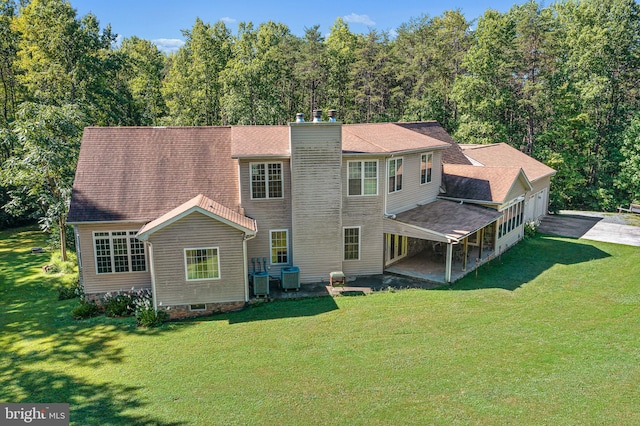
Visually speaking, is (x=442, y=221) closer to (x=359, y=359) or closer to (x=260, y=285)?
(x=260, y=285)

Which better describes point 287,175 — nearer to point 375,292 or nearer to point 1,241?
point 375,292

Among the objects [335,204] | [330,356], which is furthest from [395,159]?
[330,356]

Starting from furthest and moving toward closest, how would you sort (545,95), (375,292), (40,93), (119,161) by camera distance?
(545,95) < (40,93) < (119,161) < (375,292)

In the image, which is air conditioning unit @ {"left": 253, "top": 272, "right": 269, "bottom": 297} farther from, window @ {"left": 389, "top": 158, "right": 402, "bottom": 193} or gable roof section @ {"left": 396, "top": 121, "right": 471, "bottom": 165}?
gable roof section @ {"left": 396, "top": 121, "right": 471, "bottom": 165}

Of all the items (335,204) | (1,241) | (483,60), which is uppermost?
(483,60)

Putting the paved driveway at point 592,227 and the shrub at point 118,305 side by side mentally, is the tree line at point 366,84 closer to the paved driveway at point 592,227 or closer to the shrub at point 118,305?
the paved driveway at point 592,227

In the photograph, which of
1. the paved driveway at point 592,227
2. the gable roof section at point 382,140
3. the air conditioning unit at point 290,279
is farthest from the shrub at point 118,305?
the paved driveway at point 592,227

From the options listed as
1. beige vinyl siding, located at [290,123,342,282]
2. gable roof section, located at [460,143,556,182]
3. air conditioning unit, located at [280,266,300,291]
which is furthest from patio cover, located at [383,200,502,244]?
gable roof section, located at [460,143,556,182]

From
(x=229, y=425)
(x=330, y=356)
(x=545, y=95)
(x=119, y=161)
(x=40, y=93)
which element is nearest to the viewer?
(x=229, y=425)

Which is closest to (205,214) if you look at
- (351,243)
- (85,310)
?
(85,310)
